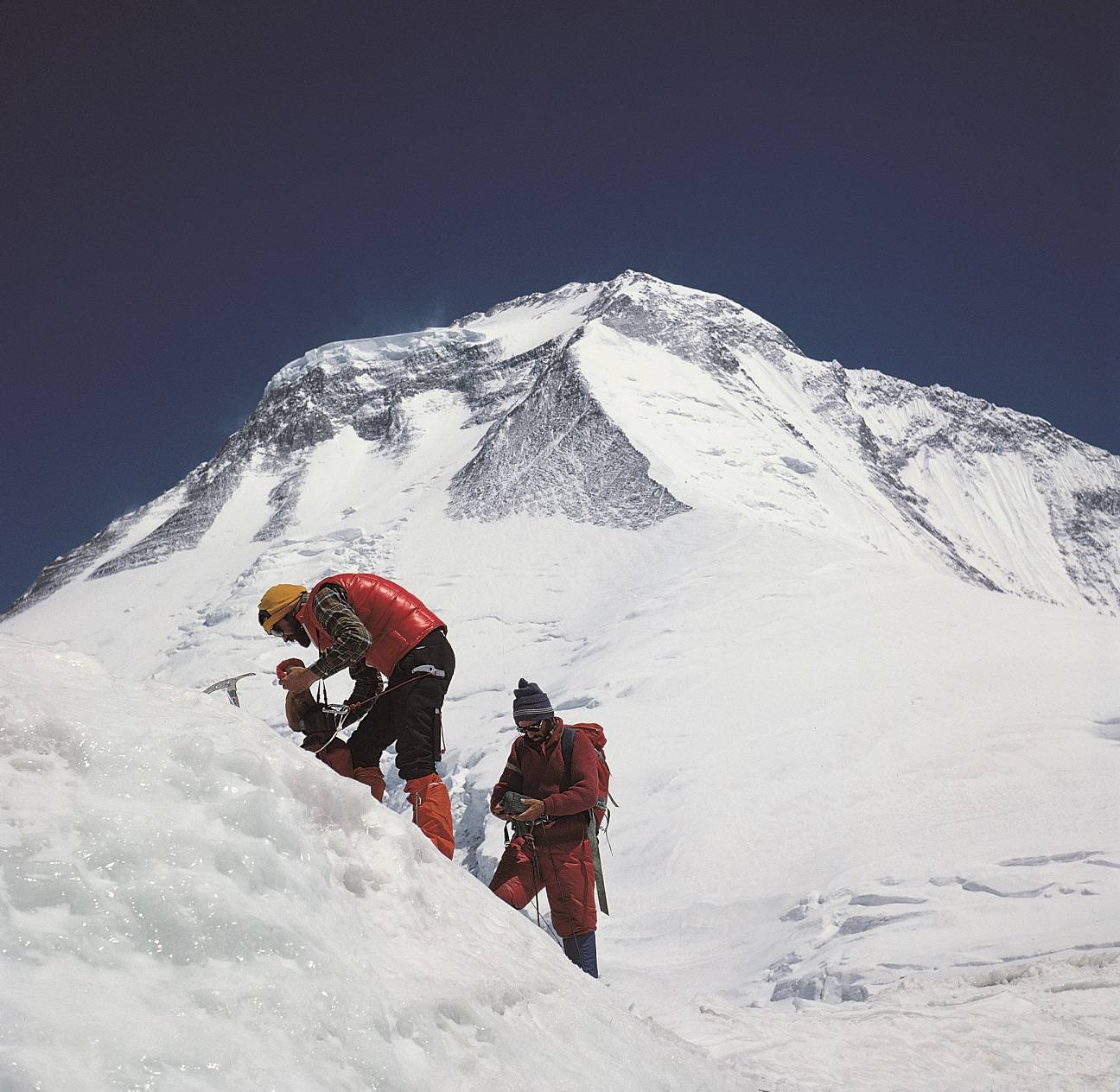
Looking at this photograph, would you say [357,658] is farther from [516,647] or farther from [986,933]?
[516,647]

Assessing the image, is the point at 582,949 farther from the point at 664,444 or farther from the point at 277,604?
the point at 664,444

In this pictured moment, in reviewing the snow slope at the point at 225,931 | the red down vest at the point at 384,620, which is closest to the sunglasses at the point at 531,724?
the red down vest at the point at 384,620

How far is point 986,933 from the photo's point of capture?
22.7 feet

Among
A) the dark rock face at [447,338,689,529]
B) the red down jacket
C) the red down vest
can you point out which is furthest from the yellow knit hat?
the dark rock face at [447,338,689,529]

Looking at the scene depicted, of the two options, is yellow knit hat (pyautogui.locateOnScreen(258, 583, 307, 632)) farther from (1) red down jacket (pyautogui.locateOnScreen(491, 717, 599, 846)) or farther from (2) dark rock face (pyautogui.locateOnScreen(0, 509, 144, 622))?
(2) dark rock face (pyautogui.locateOnScreen(0, 509, 144, 622))

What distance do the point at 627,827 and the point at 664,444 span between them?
110ft

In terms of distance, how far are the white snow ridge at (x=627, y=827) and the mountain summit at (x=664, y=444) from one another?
0.75 m

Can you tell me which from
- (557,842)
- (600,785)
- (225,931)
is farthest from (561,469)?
(225,931)

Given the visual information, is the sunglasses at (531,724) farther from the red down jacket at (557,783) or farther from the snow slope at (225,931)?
the snow slope at (225,931)

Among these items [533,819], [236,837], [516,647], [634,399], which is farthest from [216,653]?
[236,837]

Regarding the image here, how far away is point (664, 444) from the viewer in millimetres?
45250

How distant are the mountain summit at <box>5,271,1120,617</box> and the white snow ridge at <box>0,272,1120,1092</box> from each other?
29.4 inches

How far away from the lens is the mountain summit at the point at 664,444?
43781 mm

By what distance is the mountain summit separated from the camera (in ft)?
144
